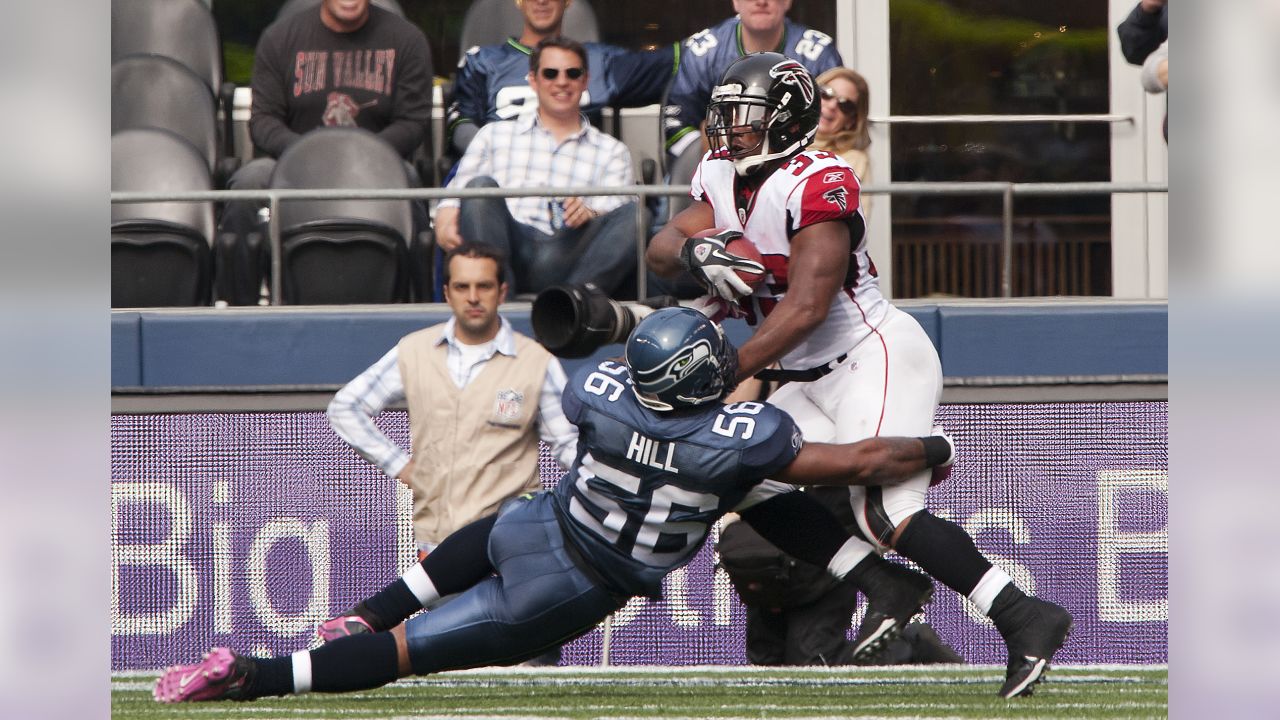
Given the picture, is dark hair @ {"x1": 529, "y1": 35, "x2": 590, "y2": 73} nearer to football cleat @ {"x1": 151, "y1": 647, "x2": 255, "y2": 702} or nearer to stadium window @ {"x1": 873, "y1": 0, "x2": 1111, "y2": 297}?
stadium window @ {"x1": 873, "y1": 0, "x2": 1111, "y2": 297}

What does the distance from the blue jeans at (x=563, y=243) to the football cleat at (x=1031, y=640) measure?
249cm

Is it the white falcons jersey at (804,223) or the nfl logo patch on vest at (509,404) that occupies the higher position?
the white falcons jersey at (804,223)

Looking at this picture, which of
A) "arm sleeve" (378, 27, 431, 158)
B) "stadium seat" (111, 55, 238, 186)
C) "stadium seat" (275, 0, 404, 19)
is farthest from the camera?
"stadium seat" (275, 0, 404, 19)

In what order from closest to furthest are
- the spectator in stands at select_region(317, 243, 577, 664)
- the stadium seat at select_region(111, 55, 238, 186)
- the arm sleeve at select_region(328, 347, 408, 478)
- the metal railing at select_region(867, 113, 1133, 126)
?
1. the spectator in stands at select_region(317, 243, 577, 664)
2. the arm sleeve at select_region(328, 347, 408, 478)
3. the stadium seat at select_region(111, 55, 238, 186)
4. the metal railing at select_region(867, 113, 1133, 126)

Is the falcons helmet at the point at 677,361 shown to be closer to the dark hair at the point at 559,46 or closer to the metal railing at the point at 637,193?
the metal railing at the point at 637,193

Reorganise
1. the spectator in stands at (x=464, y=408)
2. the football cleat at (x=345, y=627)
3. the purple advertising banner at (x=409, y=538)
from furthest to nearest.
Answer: the purple advertising banner at (x=409, y=538), the spectator in stands at (x=464, y=408), the football cleat at (x=345, y=627)

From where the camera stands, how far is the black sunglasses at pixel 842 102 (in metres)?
6.15

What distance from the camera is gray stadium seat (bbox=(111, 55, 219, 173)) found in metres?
7.16

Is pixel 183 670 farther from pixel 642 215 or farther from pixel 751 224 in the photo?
pixel 642 215

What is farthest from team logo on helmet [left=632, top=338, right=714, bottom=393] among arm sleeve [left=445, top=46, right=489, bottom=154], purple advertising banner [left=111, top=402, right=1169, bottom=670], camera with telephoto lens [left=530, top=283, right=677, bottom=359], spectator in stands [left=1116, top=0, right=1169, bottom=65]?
arm sleeve [left=445, top=46, right=489, bottom=154]

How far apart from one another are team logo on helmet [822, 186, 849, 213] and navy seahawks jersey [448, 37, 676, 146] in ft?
9.89

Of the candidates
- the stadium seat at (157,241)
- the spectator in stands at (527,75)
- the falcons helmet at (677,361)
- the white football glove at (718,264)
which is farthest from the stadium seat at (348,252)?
the falcons helmet at (677,361)

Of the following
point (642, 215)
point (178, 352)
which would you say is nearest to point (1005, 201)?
point (642, 215)

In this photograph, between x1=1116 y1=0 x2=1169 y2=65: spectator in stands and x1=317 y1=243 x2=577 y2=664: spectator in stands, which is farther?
x1=1116 y1=0 x2=1169 y2=65: spectator in stands
